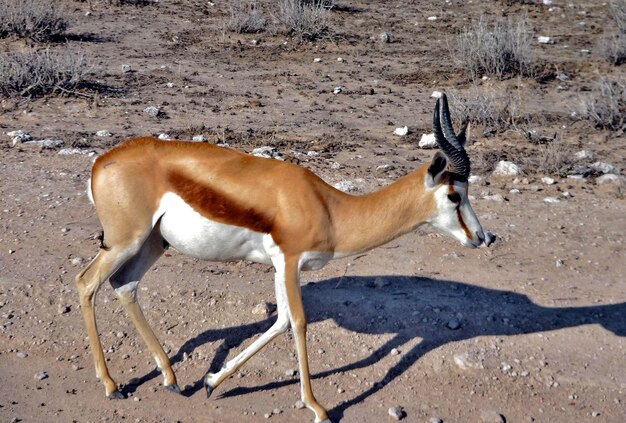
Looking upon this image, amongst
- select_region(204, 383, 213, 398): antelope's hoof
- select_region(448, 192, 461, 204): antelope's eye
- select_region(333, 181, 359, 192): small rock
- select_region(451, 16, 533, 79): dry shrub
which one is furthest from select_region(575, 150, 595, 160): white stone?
select_region(204, 383, 213, 398): antelope's hoof

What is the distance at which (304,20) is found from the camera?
15633mm

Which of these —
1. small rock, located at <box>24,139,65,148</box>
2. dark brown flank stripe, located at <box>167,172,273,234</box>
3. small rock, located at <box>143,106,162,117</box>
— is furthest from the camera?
small rock, located at <box>143,106,162,117</box>

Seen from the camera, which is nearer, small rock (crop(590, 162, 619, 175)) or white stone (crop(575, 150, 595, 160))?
small rock (crop(590, 162, 619, 175))

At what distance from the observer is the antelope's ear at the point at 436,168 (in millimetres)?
4887

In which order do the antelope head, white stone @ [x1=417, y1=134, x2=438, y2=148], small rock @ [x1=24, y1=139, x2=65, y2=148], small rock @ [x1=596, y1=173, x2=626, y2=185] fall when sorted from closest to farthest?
the antelope head < small rock @ [x1=596, y1=173, x2=626, y2=185] < small rock @ [x1=24, y1=139, x2=65, y2=148] < white stone @ [x1=417, y1=134, x2=438, y2=148]

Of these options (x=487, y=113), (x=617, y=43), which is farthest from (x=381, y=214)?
(x=617, y=43)

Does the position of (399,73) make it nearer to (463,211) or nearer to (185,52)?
(185,52)

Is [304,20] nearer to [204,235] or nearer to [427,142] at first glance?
[427,142]

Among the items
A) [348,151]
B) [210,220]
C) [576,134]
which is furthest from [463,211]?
[576,134]

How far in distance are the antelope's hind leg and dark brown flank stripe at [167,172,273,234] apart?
579 mm

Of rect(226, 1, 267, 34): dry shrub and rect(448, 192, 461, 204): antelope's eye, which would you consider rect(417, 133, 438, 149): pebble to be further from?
rect(226, 1, 267, 34): dry shrub

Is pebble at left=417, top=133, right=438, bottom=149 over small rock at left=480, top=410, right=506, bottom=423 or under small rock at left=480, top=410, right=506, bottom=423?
under

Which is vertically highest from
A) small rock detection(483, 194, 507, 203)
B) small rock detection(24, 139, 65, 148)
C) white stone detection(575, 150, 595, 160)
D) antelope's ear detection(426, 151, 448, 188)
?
antelope's ear detection(426, 151, 448, 188)

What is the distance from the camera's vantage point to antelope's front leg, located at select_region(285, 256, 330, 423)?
4.96 meters
